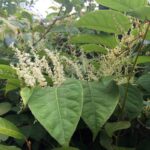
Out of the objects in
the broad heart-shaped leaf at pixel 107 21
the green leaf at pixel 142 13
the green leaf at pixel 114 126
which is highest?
the green leaf at pixel 142 13

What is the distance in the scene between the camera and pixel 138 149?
1.18 m

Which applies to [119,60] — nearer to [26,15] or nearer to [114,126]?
[114,126]

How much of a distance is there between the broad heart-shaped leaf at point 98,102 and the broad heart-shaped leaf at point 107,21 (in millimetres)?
156

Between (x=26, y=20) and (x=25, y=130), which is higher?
(x=26, y=20)

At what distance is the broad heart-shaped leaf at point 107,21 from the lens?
1059mm

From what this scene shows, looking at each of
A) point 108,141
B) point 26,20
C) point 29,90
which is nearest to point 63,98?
point 29,90

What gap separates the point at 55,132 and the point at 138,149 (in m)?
0.42

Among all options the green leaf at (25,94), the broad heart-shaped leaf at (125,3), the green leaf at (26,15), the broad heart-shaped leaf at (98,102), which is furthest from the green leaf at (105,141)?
the green leaf at (26,15)

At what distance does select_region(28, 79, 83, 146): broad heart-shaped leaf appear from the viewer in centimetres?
85

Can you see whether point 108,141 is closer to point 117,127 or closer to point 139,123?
point 117,127

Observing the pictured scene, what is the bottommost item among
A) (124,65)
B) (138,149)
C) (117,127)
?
(138,149)

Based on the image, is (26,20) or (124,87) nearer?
(124,87)

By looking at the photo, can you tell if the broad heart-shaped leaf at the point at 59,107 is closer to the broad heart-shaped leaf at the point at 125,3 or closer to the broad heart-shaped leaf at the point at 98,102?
the broad heart-shaped leaf at the point at 98,102

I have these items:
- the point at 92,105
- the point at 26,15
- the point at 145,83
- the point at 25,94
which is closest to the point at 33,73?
the point at 25,94
